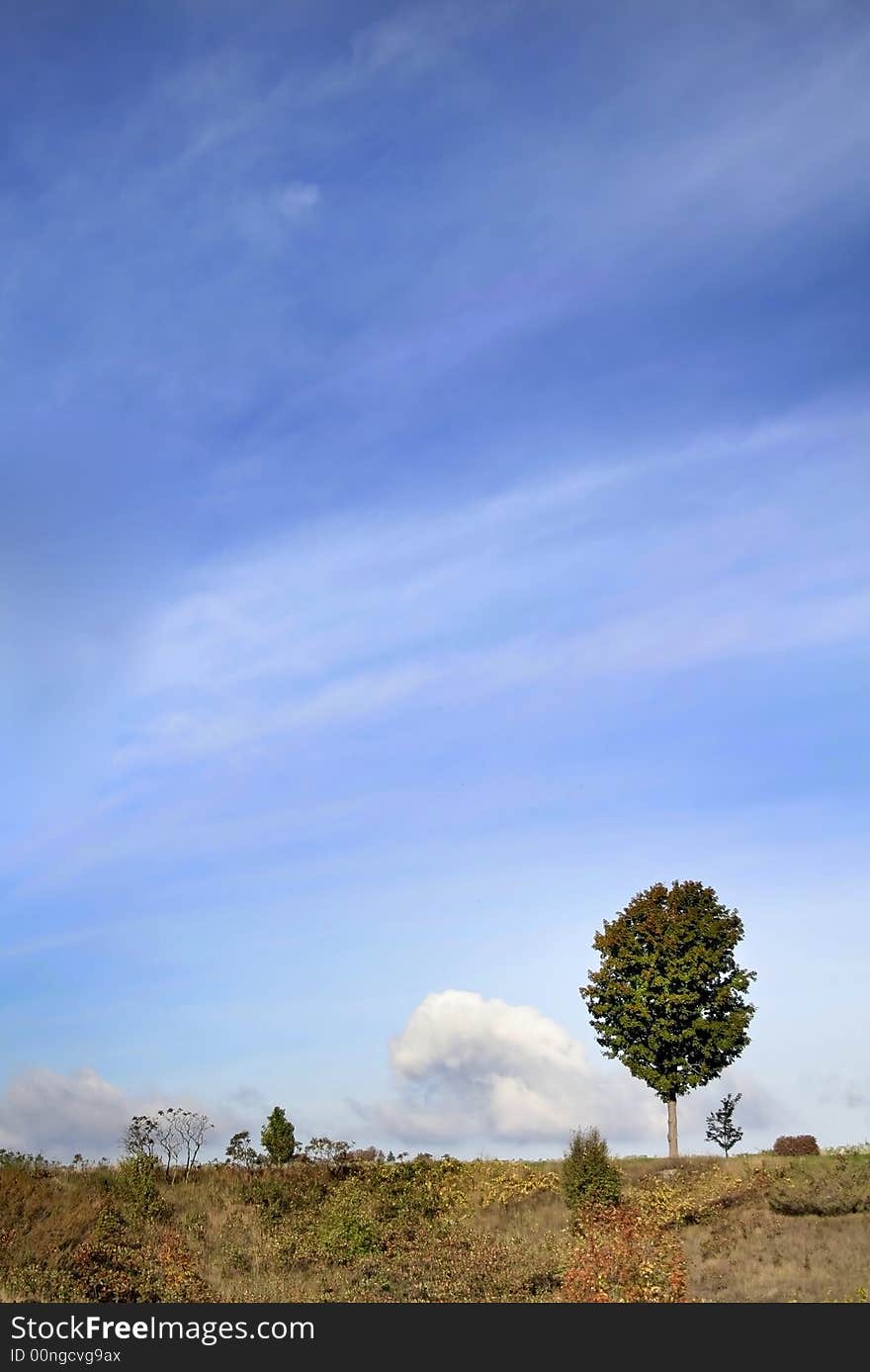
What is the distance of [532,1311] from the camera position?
2228 centimetres

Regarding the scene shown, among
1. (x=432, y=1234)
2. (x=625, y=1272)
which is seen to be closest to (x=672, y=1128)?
(x=432, y=1234)

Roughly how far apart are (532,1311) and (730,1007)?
27.0 m

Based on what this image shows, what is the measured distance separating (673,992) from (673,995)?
0.61 meters

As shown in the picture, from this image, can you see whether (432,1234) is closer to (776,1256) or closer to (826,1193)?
(776,1256)

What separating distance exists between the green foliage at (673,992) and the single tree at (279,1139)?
1432cm

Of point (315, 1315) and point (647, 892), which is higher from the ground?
point (647, 892)

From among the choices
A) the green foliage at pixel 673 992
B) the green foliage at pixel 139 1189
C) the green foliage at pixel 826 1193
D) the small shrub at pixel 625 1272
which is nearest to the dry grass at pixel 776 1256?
the green foliage at pixel 826 1193

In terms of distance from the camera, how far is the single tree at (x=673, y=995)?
46.3m

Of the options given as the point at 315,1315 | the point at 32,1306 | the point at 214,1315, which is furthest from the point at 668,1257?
the point at 32,1306

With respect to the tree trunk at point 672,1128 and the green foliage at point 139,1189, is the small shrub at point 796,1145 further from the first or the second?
the green foliage at point 139,1189

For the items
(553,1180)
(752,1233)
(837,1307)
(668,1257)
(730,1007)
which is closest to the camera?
(837,1307)

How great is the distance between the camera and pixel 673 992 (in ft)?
153

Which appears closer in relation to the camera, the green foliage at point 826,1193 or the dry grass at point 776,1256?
the dry grass at point 776,1256

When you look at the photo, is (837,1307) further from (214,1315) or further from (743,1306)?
(214,1315)
